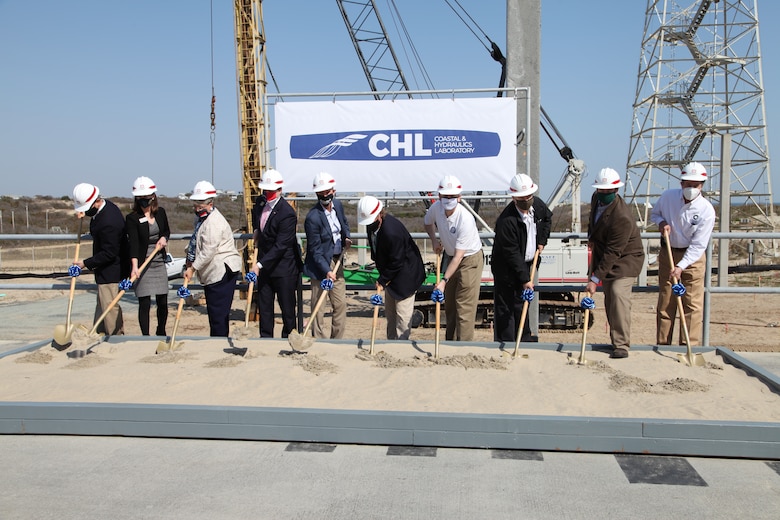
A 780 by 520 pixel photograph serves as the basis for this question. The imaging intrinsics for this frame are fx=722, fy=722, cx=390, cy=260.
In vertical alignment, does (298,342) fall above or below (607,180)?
below

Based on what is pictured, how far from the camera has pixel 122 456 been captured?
395 centimetres

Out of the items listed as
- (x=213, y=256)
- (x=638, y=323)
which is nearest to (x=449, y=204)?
(x=213, y=256)

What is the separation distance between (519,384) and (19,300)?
15185mm

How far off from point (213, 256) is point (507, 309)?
2499 millimetres

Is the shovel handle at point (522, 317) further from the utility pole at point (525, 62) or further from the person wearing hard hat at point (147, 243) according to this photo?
the person wearing hard hat at point (147, 243)

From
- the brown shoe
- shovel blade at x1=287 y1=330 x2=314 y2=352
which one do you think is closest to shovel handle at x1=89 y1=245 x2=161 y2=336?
shovel blade at x1=287 y1=330 x2=314 y2=352

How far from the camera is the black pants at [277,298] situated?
6.16 metres

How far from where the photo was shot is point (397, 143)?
7.61 meters

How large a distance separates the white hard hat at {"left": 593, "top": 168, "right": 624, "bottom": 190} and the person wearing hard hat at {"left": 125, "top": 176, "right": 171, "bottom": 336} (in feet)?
11.7

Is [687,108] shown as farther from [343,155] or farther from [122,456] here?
[122,456]

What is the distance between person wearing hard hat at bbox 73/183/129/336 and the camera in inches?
242

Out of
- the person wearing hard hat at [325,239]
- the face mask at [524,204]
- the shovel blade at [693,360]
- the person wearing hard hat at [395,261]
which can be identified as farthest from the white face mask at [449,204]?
the shovel blade at [693,360]

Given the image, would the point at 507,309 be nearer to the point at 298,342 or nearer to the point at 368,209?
the point at 368,209

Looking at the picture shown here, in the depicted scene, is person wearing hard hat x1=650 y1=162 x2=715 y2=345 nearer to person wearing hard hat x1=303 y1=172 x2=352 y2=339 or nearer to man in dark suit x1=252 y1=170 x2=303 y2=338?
person wearing hard hat x1=303 y1=172 x2=352 y2=339
